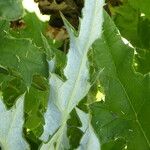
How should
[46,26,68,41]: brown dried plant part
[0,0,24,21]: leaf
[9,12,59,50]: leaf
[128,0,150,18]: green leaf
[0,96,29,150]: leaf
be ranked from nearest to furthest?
1. [0,96,29,150]: leaf
2. [0,0,24,21]: leaf
3. [128,0,150,18]: green leaf
4. [9,12,59,50]: leaf
5. [46,26,68,41]: brown dried plant part

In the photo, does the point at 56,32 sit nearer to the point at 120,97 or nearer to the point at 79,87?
the point at 120,97

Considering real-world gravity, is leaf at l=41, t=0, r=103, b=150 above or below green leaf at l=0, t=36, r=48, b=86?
above

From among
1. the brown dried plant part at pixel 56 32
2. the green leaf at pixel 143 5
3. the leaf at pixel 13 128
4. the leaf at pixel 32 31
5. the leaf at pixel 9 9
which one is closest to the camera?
the leaf at pixel 13 128

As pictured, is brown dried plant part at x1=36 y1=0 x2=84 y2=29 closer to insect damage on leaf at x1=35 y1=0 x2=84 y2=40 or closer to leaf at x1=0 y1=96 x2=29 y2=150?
insect damage on leaf at x1=35 y1=0 x2=84 y2=40

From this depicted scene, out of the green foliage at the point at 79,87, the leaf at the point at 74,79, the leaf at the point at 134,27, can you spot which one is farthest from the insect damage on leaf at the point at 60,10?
the leaf at the point at 74,79

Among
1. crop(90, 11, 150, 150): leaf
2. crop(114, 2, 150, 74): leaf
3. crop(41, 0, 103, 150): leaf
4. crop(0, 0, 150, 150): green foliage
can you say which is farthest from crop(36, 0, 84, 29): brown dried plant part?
crop(41, 0, 103, 150): leaf

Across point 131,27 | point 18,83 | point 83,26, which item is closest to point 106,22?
point 83,26

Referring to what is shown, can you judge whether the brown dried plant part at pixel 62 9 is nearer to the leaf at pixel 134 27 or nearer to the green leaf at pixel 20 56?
the leaf at pixel 134 27
